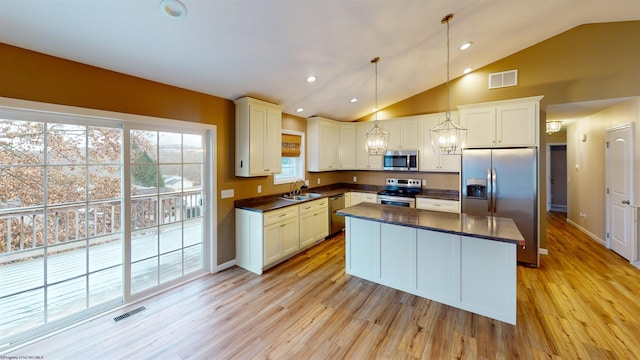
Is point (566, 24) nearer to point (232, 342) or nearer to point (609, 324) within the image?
point (609, 324)

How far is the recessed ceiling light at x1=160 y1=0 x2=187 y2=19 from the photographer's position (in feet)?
6.11

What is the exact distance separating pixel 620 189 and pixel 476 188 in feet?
7.65

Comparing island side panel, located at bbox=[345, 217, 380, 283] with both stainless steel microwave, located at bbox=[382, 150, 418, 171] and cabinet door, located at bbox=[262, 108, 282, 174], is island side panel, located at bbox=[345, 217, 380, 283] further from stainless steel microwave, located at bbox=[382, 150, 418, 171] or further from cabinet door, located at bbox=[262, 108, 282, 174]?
stainless steel microwave, located at bbox=[382, 150, 418, 171]

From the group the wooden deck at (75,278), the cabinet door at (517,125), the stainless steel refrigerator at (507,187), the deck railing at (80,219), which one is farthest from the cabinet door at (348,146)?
the wooden deck at (75,278)

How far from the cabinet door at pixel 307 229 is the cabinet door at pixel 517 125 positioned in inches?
131

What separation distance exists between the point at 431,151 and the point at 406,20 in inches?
106

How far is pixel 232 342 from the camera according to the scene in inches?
86.6

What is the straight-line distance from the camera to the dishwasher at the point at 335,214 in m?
5.05

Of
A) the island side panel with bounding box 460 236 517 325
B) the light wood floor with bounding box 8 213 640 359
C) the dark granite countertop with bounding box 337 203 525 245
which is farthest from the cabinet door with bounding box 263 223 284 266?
the island side panel with bounding box 460 236 517 325

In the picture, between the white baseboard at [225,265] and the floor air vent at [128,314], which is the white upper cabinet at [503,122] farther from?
the floor air vent at [128,314]

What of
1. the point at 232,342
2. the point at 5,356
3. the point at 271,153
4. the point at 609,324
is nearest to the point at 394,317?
the point at 232,342

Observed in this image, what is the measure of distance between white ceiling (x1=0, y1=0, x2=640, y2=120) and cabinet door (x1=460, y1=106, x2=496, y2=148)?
91cm

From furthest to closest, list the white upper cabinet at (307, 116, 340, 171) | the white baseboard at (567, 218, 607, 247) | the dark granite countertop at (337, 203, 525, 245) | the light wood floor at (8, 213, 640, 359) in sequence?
the white upper cabinet at (307, 116, 340, 171), the white baseboard at (567, 218, 607, 247), the dark granite countertop at (337, 203, 525, 245), the light wood floor at (8, 213, 640, 359)

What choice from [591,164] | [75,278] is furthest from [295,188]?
[591,164]
